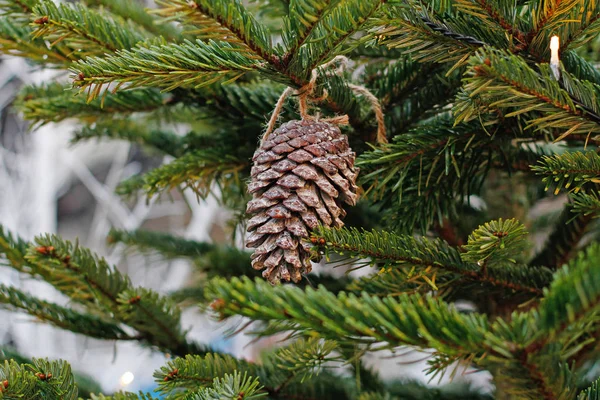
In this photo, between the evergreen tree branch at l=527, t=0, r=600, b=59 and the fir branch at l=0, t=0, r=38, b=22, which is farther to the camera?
the fir branch at l=0, t=0, r=38, b=22

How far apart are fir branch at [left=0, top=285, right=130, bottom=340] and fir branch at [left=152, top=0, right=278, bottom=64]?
34 centimetres

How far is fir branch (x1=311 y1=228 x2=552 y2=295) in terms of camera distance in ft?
1.01

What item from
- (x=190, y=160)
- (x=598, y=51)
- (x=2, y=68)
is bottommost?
(x=2, y=68)

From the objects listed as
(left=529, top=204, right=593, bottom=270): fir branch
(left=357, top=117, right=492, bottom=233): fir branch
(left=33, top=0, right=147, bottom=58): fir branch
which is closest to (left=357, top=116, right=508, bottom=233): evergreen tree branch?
(left=357, top=117, right=492, bottom=233): fir branch

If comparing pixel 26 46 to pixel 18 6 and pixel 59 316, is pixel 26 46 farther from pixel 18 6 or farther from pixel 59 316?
pixel 59 316

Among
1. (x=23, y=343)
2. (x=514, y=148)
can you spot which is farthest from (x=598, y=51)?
(x=23, y=343)

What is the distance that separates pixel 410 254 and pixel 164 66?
0.65ft

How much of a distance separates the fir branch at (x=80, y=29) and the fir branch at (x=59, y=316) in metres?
0.25

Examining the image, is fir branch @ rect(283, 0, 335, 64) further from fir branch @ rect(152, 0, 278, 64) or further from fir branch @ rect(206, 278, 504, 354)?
fir branch @ rect(206, 278, 504, 354)

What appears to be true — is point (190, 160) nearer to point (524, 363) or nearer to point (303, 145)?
point (303, 145)

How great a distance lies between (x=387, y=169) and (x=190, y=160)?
0.62 feet

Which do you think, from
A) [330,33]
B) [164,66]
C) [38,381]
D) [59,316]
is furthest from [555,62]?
[59,316]

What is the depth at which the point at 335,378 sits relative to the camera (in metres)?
0.57

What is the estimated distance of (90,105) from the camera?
49 cm
